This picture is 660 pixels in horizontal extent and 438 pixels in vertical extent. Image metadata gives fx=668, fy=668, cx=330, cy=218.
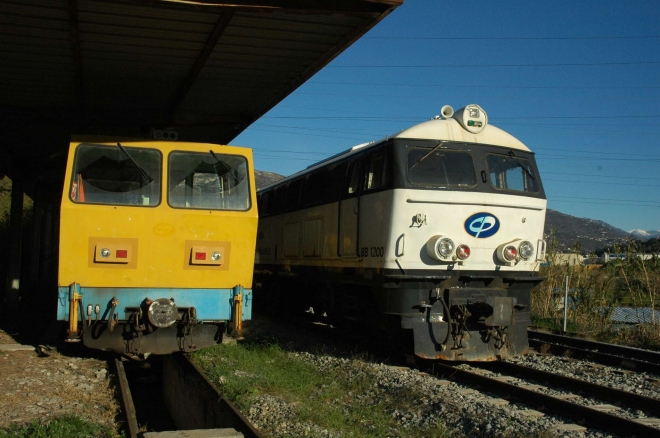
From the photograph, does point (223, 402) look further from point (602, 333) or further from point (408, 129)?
point (602, 333)

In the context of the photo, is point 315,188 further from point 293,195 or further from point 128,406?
point 128,406

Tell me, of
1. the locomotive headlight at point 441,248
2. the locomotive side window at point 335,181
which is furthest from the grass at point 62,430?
the locomotive side window at point 335,181

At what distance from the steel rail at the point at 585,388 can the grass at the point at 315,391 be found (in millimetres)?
2103

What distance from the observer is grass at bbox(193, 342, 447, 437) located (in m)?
6.38

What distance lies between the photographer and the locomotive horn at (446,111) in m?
10.1

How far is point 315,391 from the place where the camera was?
7723 mm

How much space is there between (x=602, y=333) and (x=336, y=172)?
674cm

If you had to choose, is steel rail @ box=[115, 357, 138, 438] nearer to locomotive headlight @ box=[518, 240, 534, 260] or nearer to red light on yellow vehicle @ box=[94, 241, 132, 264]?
red light on yellow vehicle @ box=[94, 241, 132, 264]

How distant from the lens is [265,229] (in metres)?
16.0

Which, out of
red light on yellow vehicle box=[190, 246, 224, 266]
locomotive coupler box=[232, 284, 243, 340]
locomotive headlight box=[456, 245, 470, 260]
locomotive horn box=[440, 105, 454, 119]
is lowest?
locomotive coupler box=[232, 284, 243, 340]

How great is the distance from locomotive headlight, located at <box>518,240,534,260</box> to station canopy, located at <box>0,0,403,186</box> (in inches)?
153

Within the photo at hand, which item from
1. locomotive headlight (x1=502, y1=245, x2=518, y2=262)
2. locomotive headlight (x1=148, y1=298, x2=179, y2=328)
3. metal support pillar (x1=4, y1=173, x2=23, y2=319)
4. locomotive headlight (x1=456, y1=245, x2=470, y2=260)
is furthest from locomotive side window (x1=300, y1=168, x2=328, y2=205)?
metal support pillar (x1=4, y1=173, x2=23, y2=319)

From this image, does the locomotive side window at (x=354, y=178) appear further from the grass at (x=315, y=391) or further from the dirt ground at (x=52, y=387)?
the dirt ground at (x=52, y=387)

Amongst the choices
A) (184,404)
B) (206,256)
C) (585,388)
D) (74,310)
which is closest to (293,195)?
(206,256)
